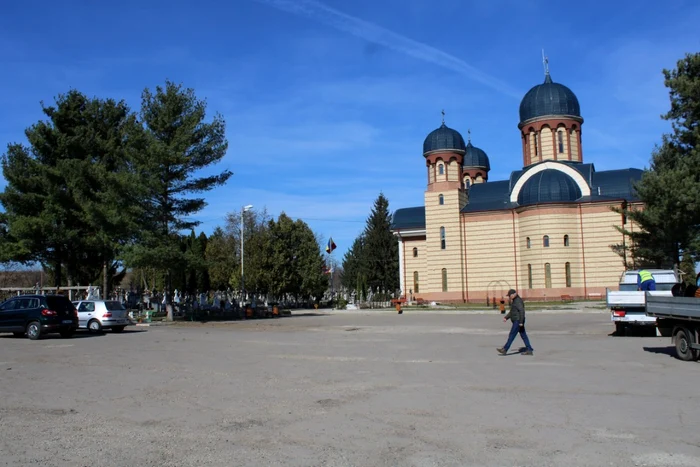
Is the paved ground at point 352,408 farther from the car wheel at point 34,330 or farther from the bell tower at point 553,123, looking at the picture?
the bell tower at point 553,123

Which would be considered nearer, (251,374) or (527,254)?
(251,374)

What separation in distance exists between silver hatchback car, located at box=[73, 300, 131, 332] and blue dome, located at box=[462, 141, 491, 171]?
5466cm

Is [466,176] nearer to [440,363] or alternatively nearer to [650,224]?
[650,224]

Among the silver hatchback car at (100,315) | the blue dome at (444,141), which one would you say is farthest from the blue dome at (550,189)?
the silver hatchback car at (100,315)

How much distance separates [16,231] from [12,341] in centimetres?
1903

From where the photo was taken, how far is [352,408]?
9.14m

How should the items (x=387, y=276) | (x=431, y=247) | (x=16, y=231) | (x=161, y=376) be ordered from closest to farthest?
(x=161, y=376) < (x=16, y=231) < (x=431, y=247) < (x=387, y=276)

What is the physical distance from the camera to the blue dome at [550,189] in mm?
54938

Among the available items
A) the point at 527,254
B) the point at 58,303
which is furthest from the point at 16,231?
the point at 527,254

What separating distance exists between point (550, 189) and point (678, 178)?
85.1 feet

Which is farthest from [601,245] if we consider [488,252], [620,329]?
[620,329]

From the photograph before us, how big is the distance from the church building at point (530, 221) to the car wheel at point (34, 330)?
4273 centimetres

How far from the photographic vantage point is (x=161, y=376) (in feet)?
41.5

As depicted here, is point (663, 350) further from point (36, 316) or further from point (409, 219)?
point (409, 219)
